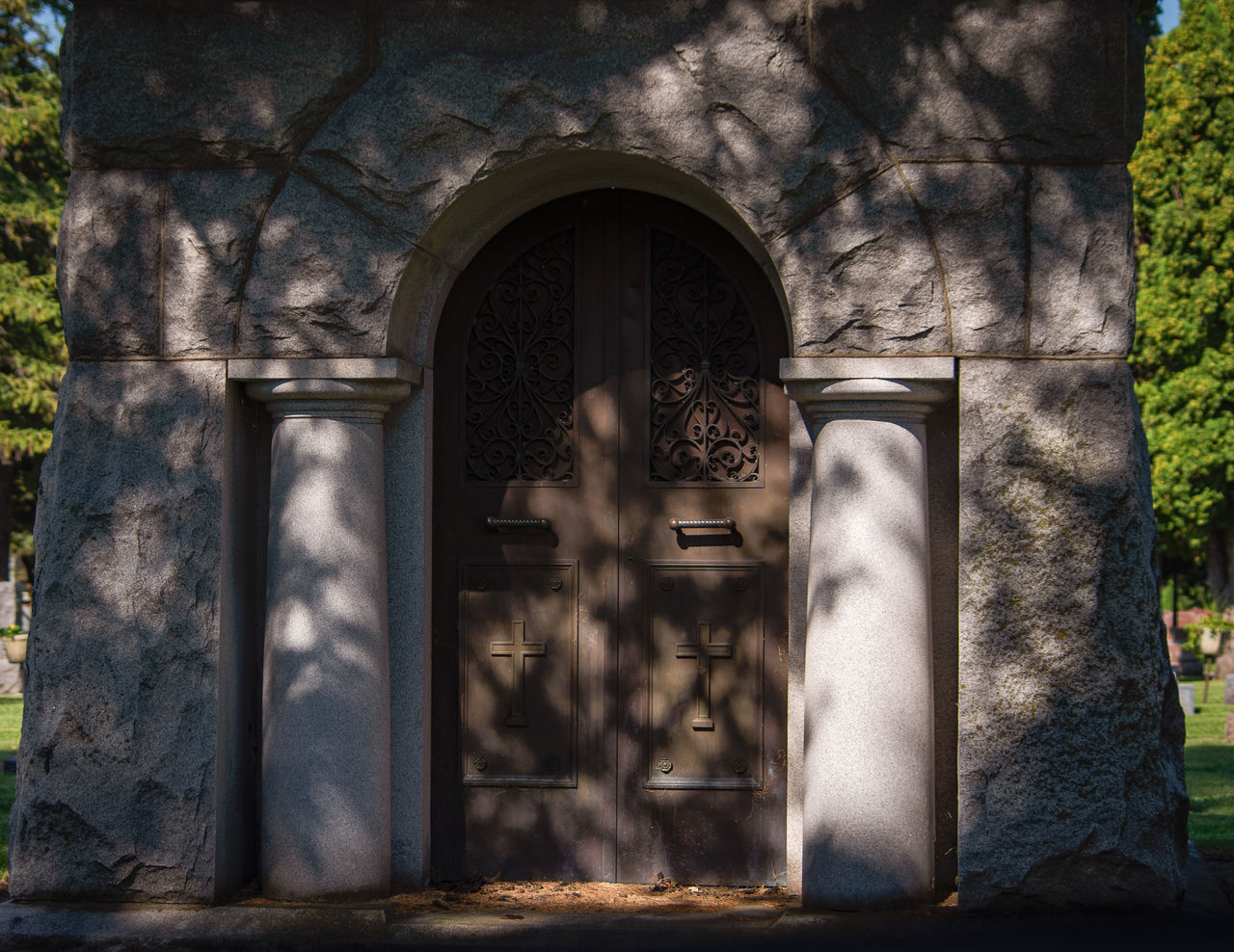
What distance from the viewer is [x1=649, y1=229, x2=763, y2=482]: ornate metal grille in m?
5.07

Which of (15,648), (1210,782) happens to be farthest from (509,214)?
(15,648)

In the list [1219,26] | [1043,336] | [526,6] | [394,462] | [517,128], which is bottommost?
[394,462]

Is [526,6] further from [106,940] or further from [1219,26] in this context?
[1219,26]

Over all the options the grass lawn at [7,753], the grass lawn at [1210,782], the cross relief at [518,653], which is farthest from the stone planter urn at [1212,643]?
the cross relief at [518,653]

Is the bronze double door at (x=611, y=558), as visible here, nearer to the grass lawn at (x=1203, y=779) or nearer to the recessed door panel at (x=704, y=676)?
the recessed door panel at (x=704, y=676)

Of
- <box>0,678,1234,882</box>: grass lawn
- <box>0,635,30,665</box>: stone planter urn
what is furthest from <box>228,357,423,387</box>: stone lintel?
<box>0,635,30,665</box>: stone planter urn

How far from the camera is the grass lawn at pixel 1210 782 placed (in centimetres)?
655

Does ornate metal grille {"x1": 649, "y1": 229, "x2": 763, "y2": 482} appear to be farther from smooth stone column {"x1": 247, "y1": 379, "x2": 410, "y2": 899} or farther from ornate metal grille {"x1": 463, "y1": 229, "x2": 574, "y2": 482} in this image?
smooth stone column {"x1": 247, "y1": 379, "x2": 410, "y2": 899}

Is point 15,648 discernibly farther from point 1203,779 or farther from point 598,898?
point 1203,779

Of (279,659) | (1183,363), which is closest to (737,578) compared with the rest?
(279,659)

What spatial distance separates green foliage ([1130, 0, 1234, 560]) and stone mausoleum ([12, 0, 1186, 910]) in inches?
712

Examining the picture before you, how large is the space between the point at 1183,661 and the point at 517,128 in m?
21.0

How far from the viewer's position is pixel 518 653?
16.8 feet

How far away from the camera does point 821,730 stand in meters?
4.48
